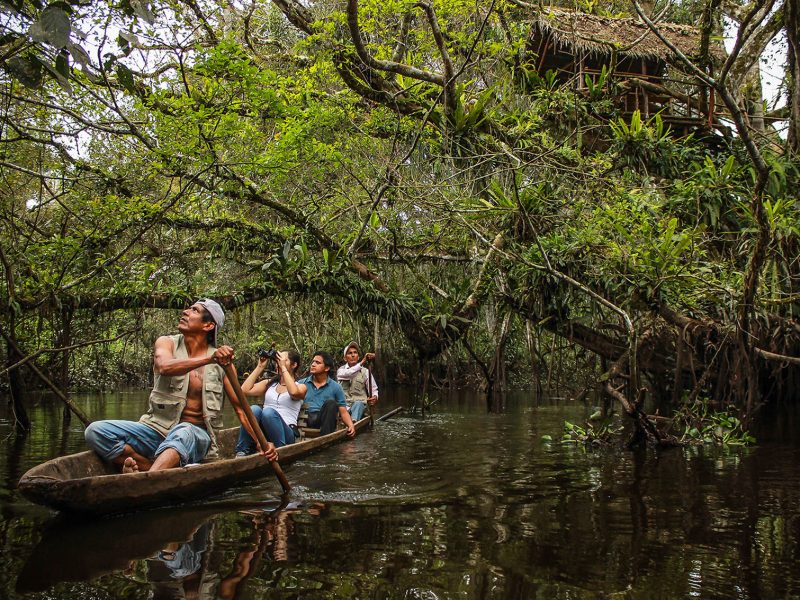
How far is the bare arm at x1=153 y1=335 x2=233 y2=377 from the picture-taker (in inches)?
159

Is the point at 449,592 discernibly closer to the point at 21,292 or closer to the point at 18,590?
the point at 18,590

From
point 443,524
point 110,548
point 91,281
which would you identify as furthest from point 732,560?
point 91,281

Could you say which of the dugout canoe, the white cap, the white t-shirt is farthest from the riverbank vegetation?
the dugout canoe

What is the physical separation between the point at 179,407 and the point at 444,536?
1898 mm

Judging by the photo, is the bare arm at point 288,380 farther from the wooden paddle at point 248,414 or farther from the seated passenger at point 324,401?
the wooden paddle at point 248,414

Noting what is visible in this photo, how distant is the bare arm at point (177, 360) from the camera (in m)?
4.05

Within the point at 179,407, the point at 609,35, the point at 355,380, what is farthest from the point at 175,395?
the point at 609,35

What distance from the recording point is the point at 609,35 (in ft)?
34.7

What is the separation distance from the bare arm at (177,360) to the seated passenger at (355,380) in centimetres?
474

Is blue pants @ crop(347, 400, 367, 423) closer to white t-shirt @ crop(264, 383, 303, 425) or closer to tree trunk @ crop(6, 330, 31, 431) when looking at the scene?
white t-shirt @ crop(264, 383, 303, 425)

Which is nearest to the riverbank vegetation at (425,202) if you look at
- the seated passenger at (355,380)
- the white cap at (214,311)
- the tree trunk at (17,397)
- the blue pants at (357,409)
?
the tree trunk at (17,397)

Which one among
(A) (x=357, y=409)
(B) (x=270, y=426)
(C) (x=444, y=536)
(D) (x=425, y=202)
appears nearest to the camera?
(C) (x=444, y=536)

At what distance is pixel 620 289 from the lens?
823 cm

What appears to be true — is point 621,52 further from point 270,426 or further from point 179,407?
point 179,407
